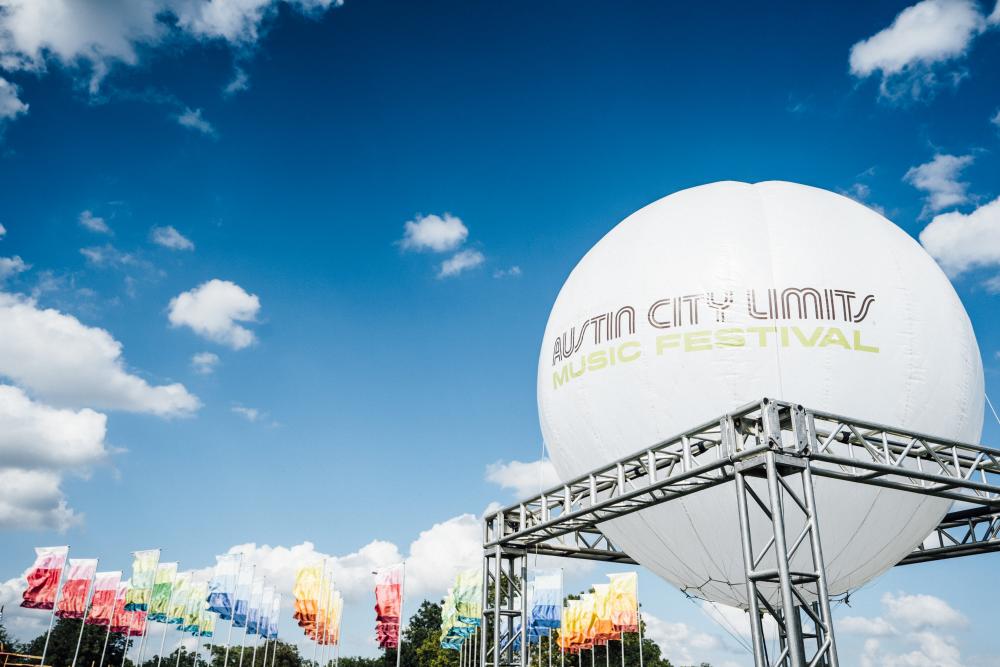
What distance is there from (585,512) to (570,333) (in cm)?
307

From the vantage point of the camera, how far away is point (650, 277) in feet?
39.4

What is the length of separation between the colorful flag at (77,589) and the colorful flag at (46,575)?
1.12 metres

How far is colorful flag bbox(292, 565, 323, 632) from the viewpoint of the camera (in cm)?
3719

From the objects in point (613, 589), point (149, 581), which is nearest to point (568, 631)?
point (613, 589)

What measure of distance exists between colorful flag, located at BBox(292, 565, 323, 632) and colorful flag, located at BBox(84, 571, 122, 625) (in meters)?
8.91

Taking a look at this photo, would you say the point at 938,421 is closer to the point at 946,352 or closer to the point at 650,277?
the point at 946,352

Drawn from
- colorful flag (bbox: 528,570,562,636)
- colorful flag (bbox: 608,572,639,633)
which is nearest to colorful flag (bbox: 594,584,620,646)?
colorful flag (bbox: 608,572,639,633)

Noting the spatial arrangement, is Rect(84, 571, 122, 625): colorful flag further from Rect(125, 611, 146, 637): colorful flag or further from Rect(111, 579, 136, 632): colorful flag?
Rect(125, 611, 146, 637): colorful flag

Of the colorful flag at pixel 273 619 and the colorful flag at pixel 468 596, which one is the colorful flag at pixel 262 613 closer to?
the colorful flag at pixel 273 619

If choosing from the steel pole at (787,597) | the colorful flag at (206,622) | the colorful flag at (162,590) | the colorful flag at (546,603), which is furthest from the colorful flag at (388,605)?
the steel pole at (787,597)

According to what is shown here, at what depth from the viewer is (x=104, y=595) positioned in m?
37.1

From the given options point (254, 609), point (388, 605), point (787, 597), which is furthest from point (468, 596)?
point (787, 597)

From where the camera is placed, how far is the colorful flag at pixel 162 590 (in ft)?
125

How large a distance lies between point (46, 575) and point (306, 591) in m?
11.8
